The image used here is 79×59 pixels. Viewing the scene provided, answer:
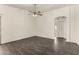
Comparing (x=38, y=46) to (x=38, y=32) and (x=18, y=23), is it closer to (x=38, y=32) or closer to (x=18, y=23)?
(x=38, y=32)

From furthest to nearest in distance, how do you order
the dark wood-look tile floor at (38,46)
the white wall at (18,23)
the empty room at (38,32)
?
the dark wood-look tile floor at (38,46), the white wall at (18,23), the empty room at (38,32)

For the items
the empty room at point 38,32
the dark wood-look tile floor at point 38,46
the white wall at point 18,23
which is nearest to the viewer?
the empty room at point 38,32

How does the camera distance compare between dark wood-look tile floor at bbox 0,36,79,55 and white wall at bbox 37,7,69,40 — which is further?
dark wood-look tile floor at bbox 0,36,79,55

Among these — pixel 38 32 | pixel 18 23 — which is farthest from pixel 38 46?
pixel 18 23

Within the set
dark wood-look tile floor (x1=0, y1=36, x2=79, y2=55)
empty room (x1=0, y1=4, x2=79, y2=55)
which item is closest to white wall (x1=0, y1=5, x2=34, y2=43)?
empty room (x1=0, y1=4, x2=79, y2=55)

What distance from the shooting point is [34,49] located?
3219mm

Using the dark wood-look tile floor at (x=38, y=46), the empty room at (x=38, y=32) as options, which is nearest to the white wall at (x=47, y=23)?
the empty room at (x=38, y=32)

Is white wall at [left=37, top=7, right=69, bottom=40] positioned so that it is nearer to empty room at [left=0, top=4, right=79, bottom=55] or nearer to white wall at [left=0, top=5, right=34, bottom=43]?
empty room at [left=0, top=4, right=79, bottom=55]

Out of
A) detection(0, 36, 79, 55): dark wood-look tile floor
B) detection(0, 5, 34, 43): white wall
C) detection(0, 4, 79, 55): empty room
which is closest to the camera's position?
detection(0, 4, 79, 55): empty room

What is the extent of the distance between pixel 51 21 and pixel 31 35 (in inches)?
27.4

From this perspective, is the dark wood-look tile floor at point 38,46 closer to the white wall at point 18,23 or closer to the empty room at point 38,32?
the empty room at point 38,32

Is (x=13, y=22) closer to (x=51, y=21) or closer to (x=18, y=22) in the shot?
(x=18, y=22)

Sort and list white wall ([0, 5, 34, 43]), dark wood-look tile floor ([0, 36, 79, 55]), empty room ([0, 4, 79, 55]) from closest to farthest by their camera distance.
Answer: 1. empty room ([0, 4, 79, 55])
2. white wall ([0, 5, 34, 43])
3. dark wood-look tile floor ([0, 36, 79, 55])
